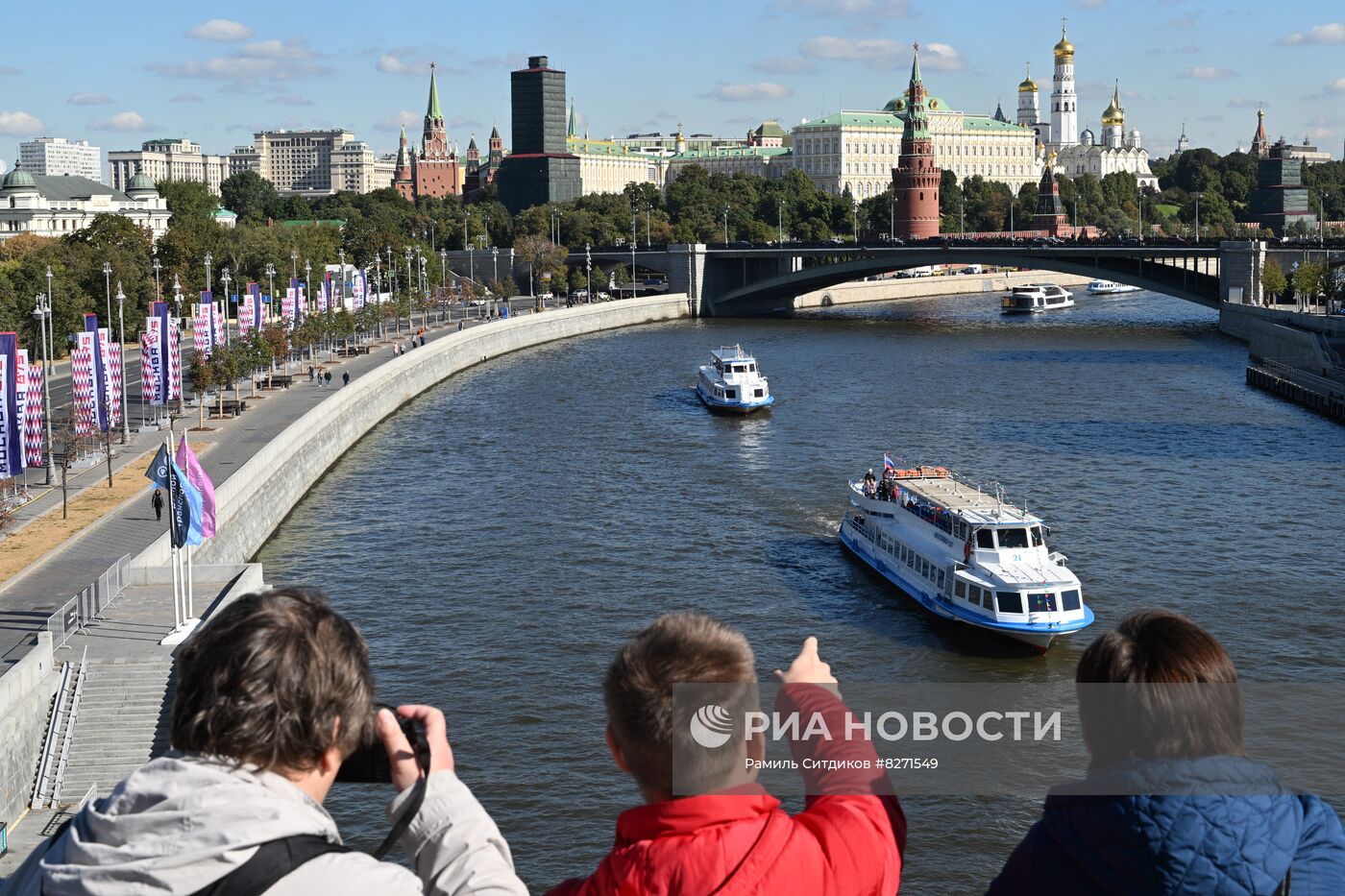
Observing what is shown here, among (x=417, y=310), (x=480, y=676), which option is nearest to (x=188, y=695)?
(x=480, y=676)

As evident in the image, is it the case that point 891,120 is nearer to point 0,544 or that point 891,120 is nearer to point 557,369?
point 557,369

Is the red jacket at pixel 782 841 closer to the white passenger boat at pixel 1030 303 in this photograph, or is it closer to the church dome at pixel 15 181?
the white passenger boat at pixel 1030 303

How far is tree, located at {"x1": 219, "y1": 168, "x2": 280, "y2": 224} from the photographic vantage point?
122 m

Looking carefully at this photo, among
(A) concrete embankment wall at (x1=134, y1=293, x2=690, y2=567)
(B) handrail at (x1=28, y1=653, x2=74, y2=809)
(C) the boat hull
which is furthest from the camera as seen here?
(A) concrete embankment wall at (x1=134, y1=293, x2=690, y2=567)

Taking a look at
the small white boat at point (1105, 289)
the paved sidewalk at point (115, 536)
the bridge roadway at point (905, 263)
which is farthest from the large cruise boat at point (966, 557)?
the small white boat at point (1105, 289)

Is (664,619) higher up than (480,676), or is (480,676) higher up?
(664,619)

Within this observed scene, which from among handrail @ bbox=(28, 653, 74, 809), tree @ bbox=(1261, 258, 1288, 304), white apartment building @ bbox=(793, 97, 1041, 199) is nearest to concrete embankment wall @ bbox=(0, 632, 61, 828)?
handrail @ bbox=(28, 653, 74, 809)

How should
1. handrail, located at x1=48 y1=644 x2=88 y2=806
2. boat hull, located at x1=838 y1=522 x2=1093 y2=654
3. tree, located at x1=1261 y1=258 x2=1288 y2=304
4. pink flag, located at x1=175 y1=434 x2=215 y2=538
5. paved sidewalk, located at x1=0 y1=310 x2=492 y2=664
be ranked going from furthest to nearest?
tree, located at x1=1261 y1=258 x2=1288 y2=304
boat hull, located at x1=838 y1=522 x2=1093 y2=654
pink flag, located at x1=175 y1=434 x2=215 y2=538
paved sidewalk, located at x1=0 y1=310 x2=492 y2=664
handrail, located at x1=48 y1=644 x2=88 y2=806

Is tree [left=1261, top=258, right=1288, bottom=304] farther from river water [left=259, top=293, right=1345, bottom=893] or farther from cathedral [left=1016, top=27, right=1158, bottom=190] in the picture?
cathedral [left=1016, top=27, right=1158, bottom=190]

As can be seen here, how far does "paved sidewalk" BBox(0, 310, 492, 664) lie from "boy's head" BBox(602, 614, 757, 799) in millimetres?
14733

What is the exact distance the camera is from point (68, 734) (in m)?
15.0

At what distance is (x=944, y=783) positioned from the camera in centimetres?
1508

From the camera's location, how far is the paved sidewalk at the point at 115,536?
18031mm

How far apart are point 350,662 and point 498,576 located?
68.7 ft
